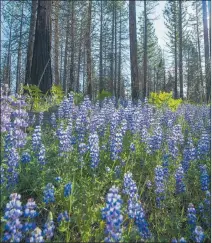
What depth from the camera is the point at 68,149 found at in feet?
11.6

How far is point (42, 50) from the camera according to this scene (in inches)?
351

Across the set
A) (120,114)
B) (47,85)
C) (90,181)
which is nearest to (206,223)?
(90,181)

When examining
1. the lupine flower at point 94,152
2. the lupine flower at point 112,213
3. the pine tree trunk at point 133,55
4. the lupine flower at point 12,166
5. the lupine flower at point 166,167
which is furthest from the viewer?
the pine tree trunk at point 133,55

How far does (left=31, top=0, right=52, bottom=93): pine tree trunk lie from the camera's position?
29.1 ft

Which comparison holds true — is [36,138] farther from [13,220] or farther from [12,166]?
[13,220]

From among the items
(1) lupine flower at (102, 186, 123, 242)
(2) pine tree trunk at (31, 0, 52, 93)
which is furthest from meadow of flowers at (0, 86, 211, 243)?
(2) pine tree trunk at (31, 0, 52, 93)

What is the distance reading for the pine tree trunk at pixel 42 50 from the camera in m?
8.88

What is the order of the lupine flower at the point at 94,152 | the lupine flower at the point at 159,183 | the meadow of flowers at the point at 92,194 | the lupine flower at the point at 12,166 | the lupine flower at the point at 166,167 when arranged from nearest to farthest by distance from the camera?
the meadow of flowers at the point at 92,194, the lupine flower at the point at 12,166, the lupine flower at the point at 159,183, the lupine flower at the point at 94,152, the lupine flower at the point at 166,167

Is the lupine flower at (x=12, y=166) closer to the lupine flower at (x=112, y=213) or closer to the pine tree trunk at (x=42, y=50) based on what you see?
the lupine flower at (x=112, y=213)

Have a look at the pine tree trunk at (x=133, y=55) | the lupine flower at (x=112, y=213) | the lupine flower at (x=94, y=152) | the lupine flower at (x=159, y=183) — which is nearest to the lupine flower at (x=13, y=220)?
the lupine flower at (x=112, y=213)

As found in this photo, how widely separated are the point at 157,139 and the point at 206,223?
1320 millimetres

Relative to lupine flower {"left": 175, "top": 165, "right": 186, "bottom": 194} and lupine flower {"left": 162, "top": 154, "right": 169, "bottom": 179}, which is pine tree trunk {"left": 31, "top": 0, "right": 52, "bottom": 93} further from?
lupine flower {"left": 175, "top": 165, "right": 186, "bottom": 194}

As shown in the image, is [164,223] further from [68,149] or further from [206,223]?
[68,149]

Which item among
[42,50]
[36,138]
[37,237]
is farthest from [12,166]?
[42,50]
